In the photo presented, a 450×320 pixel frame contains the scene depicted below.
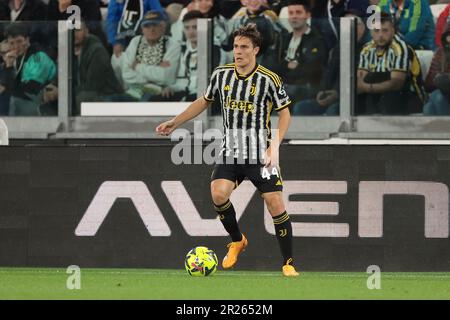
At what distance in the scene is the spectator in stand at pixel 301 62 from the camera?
44.5ft

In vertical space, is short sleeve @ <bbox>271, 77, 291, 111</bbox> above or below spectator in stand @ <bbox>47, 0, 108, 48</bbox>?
below

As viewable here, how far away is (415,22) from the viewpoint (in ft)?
44.4

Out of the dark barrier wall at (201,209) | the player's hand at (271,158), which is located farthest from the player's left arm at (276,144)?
the dark barrier wall at (201,209)

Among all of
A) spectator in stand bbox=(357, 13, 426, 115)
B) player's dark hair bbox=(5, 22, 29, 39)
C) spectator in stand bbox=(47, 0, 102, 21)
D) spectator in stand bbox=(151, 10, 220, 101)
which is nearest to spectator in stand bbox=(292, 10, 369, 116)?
spectator in stand bbox=(357, 13, 426, 115)

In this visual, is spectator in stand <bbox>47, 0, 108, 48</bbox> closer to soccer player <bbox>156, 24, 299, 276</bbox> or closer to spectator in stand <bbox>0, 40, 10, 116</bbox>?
spectator in stand <bbox>0, 40, 10, 116</bbox>

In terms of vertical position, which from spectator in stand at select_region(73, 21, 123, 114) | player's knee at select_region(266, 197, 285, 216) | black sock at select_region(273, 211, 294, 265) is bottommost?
black sock at select_region(273, 211, 294, 265)

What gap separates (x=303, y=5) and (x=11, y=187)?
417 cm

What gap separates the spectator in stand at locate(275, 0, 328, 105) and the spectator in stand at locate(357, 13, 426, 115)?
18.9 inches

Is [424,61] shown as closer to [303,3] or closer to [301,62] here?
[301,62]

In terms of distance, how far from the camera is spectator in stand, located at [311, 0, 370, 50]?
13.5 m

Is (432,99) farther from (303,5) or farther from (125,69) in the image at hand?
(125,69)

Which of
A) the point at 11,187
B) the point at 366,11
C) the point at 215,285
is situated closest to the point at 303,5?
the point at 366,11

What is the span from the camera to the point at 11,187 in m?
13.3

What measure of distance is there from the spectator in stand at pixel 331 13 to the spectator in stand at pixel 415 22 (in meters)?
0.64
